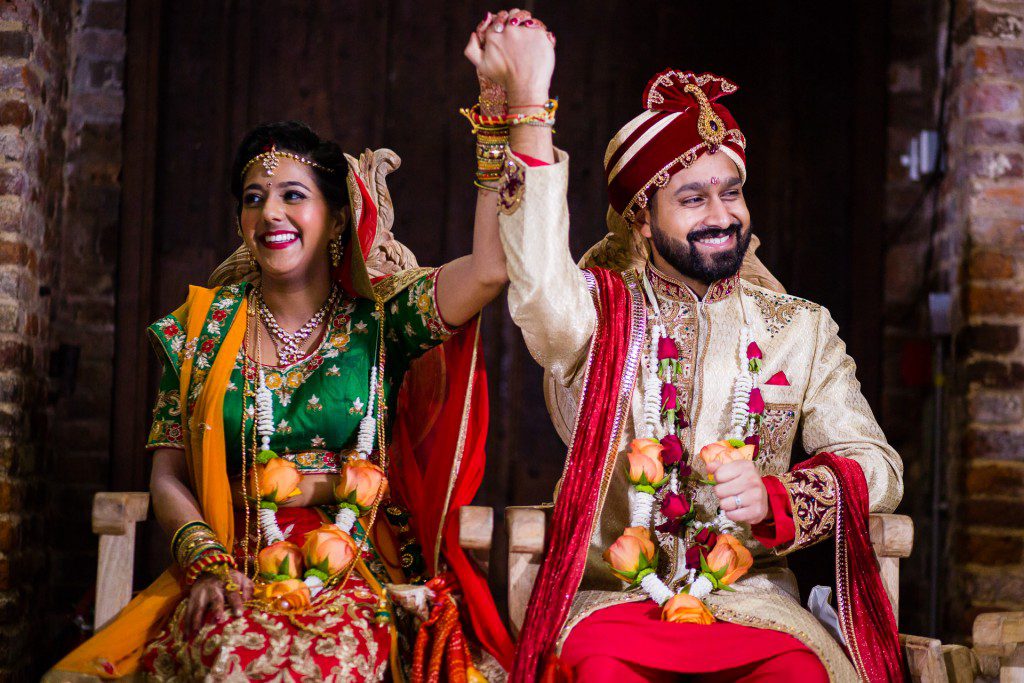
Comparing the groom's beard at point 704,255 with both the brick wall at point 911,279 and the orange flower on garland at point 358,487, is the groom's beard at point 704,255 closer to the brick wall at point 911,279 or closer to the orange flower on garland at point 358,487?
the orange flower on garland at point 358,487

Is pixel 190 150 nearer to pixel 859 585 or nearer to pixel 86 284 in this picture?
pixel 86 284

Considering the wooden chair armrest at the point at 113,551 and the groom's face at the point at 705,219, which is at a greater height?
the groom's face at the point at 705,219

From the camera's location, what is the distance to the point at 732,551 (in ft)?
7.93

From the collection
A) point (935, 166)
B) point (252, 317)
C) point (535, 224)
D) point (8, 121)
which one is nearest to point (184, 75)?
point (8, 121)

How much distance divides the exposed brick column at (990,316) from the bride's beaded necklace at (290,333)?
187cm

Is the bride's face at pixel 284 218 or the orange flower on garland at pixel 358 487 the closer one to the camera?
the orange flower on garland at pixel 358 487

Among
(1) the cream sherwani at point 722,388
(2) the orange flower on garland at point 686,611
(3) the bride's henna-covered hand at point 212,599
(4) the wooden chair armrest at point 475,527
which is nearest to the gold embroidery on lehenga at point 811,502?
(1) the cream sherwani at point 722,388

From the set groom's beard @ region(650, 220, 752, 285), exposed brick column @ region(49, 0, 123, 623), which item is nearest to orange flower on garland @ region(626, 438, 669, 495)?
groom's beard @ region(650, 220, 752, 285)

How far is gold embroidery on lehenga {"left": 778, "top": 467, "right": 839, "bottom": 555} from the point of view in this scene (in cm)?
239

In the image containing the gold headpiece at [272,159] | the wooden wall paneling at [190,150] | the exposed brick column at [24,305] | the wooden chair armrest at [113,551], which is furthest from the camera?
the wooden wall paneling at [190,150]

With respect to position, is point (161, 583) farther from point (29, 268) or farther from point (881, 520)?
point (881, 520)

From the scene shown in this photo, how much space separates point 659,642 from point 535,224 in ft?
2.81

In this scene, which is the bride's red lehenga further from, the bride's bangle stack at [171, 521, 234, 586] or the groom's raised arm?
the groom's raised arm

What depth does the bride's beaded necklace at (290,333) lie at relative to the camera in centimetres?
278
